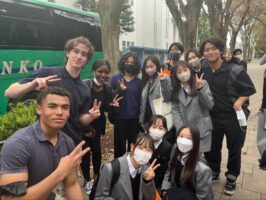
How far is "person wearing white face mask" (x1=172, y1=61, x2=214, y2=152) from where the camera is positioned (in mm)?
3453

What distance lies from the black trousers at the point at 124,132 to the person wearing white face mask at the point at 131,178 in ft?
3.92

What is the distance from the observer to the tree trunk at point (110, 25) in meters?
8.41

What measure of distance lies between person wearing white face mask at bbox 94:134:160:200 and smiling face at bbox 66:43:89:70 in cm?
94

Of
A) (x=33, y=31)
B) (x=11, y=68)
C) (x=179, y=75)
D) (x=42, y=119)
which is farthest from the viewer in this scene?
(x=33, y=31)

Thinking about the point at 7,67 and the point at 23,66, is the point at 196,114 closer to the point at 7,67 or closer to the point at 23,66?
the point at 7,67

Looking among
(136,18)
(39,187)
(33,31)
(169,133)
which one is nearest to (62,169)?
(39,187)

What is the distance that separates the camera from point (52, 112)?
204 cm

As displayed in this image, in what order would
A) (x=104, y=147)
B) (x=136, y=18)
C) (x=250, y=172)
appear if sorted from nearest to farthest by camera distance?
(x=250, y=172) < (x=104, y=147) < (x=136, y=18)

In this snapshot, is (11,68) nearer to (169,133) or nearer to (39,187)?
(169,133)

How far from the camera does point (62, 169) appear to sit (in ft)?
6.18

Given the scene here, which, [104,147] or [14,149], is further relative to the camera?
A: [104,147]

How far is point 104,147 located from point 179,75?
101 inches

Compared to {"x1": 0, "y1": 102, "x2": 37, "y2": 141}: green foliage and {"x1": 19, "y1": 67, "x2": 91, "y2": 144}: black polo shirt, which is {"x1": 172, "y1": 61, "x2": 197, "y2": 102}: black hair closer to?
{"x1": 19, "y1": 67, "x2": 91, "y2": 144}: black polo shirt

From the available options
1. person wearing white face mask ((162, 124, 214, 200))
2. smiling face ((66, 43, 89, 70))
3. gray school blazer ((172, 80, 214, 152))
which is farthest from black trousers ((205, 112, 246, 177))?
smiling face ((66, 43, 89, 70))
